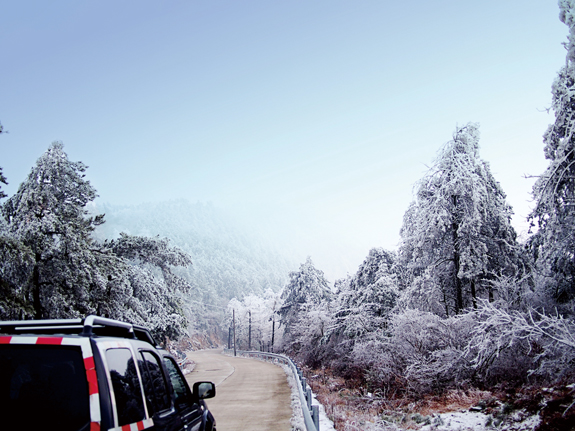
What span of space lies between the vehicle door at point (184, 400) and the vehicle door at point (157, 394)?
32 centimetres

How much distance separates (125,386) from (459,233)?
15.7 metres

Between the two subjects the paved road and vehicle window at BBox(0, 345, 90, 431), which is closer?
vehicle window at BBox(0, 345, 90, 431)

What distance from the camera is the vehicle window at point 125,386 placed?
287 cm

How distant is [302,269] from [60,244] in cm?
3924

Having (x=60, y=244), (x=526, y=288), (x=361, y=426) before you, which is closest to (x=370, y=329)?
(x=526, y=288)

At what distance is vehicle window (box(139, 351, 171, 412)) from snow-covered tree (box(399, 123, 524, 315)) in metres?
14.1

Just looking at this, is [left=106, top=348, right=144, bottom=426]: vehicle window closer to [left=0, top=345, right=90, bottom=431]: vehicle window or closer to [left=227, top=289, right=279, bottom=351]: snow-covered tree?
[left=0, top=345, right=90, bottom=431]: vehicle window

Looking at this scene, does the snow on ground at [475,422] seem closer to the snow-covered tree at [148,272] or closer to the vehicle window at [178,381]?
the vehicle window at [178,381]

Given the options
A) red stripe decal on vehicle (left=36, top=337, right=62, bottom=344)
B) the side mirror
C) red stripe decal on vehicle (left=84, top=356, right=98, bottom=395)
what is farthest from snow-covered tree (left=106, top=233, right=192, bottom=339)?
red stripe decal on vehicle (left=84, top=356, right=98, bottom=395)

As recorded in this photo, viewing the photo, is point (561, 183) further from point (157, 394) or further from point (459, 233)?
point (157, 394)

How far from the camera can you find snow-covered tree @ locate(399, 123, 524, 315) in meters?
16.6

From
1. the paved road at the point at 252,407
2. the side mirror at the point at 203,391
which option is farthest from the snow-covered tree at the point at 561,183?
the side mirror at the point at 203,391

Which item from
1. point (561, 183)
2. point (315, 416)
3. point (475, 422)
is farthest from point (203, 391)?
point (561, 183)

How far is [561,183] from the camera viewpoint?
438 inches
